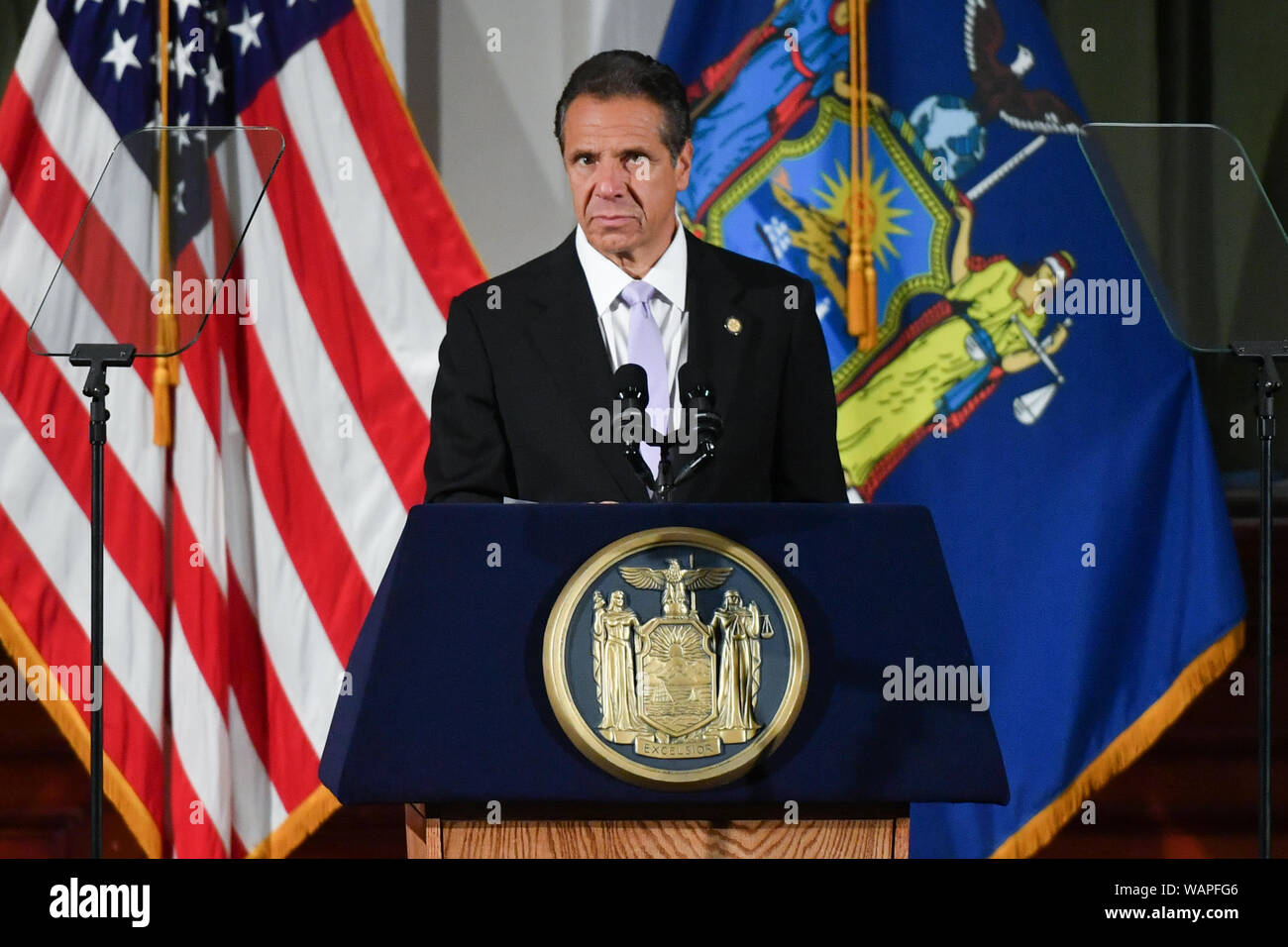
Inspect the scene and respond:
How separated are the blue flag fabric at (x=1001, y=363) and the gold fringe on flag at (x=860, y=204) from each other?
0.11ft

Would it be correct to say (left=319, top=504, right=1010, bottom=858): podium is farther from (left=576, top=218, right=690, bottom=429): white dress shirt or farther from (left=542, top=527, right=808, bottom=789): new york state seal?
(left=576, top=218, right=690, bottom=429): white dress shirt

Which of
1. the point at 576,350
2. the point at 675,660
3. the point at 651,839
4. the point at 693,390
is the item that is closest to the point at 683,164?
the point at 576,350

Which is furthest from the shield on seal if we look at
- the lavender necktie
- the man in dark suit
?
the lavender necktie

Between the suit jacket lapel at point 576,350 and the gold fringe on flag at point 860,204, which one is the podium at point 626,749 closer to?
the suit jacket lapel at point 576,350

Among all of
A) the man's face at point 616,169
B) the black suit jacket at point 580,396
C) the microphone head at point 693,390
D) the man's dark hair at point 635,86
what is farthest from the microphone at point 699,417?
the man's dark hair at point 635,86

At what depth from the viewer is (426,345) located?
12.3 feet

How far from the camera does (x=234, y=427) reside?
3.73 meters

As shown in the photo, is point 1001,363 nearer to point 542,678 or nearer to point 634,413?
point 634,413

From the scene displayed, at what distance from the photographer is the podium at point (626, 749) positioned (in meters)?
1.70

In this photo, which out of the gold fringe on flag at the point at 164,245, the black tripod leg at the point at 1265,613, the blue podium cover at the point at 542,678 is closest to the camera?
the blue podium cover at the point at 542,678

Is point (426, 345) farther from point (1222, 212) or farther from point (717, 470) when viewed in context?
point (1222, 212)

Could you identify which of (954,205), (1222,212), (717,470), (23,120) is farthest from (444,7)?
(1222,212)

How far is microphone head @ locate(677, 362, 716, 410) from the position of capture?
1.98 m
